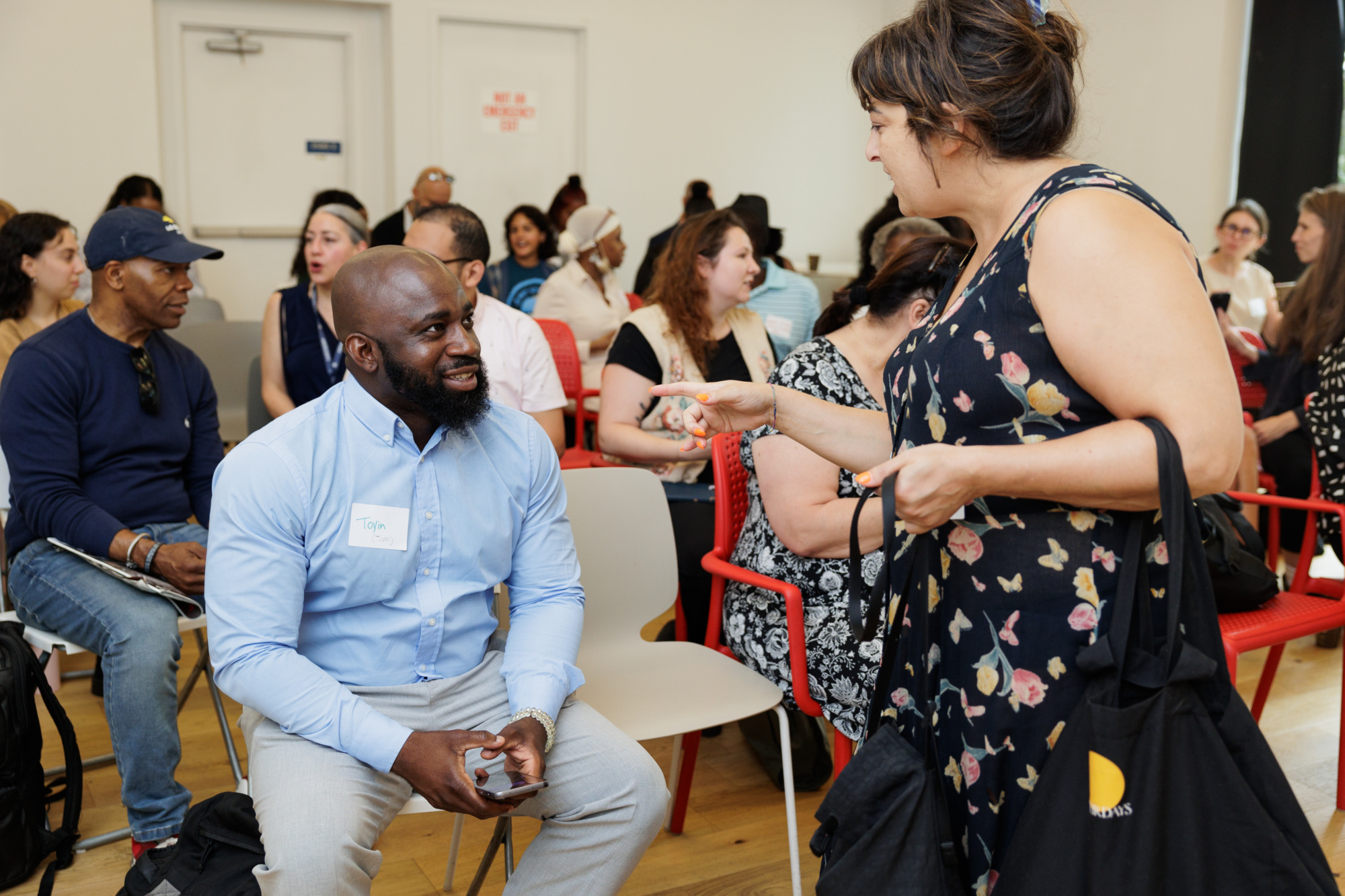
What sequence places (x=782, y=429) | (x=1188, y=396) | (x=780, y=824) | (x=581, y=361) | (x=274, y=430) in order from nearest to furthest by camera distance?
(x=1188, y=396) → (x=782, y=429) → (x=274, y=430) → (x=780, y=824) → (x=581, y=361)

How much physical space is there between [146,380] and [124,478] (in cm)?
24

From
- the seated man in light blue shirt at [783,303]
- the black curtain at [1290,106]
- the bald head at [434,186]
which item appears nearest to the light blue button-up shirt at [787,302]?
the seated man in light blue shirt at [783,303]

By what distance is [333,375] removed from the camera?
358 centimetres

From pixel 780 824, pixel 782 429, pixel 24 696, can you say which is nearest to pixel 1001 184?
pixel 782 429

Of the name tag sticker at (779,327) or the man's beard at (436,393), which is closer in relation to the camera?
the man's beard at (436,393)

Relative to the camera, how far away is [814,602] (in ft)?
7.18

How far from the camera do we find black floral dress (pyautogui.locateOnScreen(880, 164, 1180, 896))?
1.13m

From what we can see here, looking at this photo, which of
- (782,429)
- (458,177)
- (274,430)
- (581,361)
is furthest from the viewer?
(458,177)

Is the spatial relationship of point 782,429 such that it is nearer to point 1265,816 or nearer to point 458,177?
point 1265,816

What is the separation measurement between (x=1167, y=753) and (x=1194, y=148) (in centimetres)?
Result: 649

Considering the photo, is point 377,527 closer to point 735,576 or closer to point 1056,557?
point 735,576

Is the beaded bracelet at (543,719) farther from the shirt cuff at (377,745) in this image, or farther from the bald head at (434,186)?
the bald head at (434,186)

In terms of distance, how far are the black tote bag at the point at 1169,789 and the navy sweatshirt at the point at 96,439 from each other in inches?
83.3

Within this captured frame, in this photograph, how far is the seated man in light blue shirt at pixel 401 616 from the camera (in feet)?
5.22
